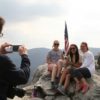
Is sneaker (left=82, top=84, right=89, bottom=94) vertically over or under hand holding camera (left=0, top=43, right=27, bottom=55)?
under

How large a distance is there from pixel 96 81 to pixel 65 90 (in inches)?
43.1

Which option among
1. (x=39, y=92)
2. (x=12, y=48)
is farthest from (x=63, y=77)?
(x=12, y=48)

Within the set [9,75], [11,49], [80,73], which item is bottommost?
[80,73]

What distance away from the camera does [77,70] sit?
13547mm

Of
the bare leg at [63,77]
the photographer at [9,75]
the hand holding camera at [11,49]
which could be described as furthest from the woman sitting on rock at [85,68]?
the photographer at [9,75]

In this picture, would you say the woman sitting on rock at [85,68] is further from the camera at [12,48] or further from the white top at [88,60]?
the camera at [12,48]

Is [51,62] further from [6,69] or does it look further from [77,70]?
[6,69]

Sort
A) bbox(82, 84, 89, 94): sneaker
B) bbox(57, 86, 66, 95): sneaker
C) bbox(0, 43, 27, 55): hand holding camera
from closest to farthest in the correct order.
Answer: bbox(0, 43, 27, 55): hand holding camera, bbox(82, 84, 89, 94): sneaker, bbox(57, 86, 66, 95): sneaker

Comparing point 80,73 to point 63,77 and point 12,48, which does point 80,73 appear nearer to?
point 63,77

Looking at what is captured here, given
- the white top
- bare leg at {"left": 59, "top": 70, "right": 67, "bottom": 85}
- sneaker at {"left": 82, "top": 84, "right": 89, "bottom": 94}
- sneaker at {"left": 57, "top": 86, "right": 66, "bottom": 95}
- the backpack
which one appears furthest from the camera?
the backpack

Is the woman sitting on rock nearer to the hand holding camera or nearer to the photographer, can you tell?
the hand holding camera

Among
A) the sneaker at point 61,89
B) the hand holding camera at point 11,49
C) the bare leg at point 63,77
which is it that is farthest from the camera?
the sneaker at point 61,89

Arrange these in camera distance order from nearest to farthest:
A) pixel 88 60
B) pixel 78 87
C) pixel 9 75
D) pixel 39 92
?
pixel 9 75 < pixel 88 60 < pixel 78 87 < pixel 39 92

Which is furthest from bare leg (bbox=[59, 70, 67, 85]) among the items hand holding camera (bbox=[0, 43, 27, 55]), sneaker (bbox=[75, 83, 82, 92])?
hand holding camera (bbox=[0, 43, 27, 55])
